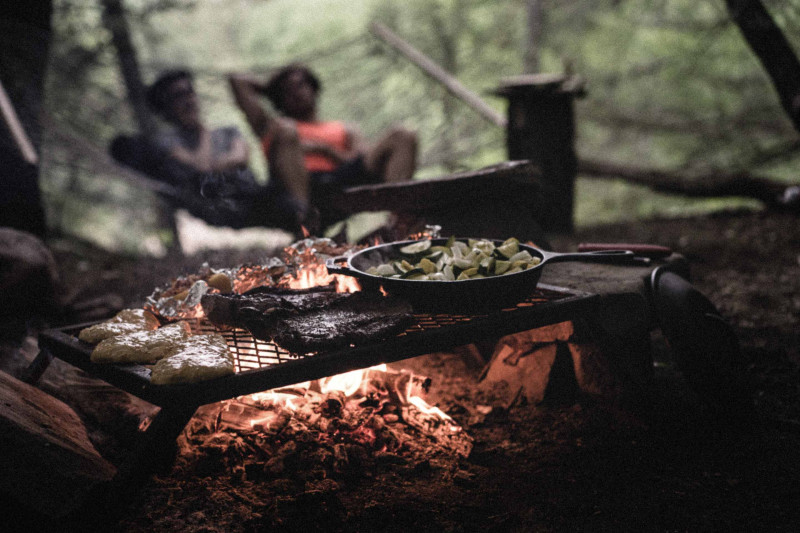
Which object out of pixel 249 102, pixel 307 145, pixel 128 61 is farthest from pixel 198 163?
pixel 128 61

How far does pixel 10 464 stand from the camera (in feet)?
3.86

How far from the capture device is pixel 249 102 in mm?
4312

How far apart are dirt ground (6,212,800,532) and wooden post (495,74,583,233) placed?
220cm

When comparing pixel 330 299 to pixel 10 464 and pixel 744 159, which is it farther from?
pixel 744 159

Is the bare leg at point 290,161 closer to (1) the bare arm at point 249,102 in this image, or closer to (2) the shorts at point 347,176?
(2) the shorts at point 347,176

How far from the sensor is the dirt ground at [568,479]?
1.38m

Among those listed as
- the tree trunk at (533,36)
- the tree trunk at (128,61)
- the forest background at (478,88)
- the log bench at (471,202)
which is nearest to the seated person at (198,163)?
the forest background at (478,88)

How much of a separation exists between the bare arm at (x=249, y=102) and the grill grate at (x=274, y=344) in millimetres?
3041

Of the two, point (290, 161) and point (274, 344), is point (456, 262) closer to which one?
point (274, 344)

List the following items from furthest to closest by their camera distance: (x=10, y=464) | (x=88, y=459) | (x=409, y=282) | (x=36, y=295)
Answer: (x=36, y=295)
(x=409, y=282)
(x=88, y=459)
(x=10, y=464)

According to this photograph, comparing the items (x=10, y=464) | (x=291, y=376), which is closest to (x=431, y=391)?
(x=291, y=376)

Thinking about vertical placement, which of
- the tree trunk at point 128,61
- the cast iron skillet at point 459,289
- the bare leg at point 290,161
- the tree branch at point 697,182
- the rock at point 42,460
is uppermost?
the tree trunk at point 128,61

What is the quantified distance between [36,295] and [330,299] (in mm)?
1555

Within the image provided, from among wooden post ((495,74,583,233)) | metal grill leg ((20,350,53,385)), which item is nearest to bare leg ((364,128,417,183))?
wooden post ((495,74,583,233))
